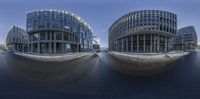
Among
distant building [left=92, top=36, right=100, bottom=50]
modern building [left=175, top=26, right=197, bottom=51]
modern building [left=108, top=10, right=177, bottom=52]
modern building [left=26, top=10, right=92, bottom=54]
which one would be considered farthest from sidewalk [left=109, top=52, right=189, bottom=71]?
modern building [left=175, top=26, right=197, bottom=51]

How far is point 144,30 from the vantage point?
182 ft

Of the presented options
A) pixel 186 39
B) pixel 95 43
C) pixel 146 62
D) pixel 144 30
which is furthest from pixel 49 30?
pixel 186 39

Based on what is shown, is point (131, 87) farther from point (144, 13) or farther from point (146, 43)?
point (146, 43)

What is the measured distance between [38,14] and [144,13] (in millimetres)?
35286

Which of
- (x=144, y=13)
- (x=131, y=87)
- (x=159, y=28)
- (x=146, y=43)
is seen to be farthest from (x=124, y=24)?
(x=131, y=87)

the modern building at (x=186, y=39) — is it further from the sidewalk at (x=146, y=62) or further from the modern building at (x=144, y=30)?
the sidewalk at (x=146, y=62)

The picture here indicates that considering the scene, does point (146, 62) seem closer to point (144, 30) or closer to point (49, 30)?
point (144, 30)

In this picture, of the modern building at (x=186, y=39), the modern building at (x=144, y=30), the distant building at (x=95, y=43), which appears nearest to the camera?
the modern building at (x=144, y=30)

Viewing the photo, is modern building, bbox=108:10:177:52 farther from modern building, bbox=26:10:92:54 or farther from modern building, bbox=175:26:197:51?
modern building, bbox=175:26:197:51

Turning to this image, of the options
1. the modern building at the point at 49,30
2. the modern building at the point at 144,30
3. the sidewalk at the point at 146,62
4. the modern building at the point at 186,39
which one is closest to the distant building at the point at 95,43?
the modern building at the point at 186,39

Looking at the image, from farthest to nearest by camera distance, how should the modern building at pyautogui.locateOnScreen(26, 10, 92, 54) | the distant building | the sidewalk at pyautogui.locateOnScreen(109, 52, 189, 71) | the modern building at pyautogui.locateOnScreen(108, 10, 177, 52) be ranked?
the distant building, the modern building at pyautogui.locateOnScreen(108, 10, 177, 52), the modern building at pyautogui.locateOnScreen(26, 10, 92, 54), the sidewalk at pyautogui.locateOnScreen(109, 52, 189, 71)

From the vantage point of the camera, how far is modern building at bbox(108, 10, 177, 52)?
48781 millimetres

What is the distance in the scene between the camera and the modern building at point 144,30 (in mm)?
48781

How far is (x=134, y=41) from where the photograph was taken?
54.7m
